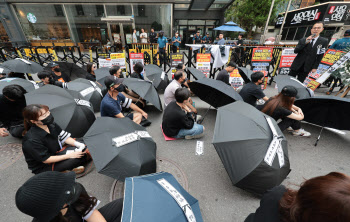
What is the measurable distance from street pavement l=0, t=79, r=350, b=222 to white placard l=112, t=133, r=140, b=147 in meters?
1.07

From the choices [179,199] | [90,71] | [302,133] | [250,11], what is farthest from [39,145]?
[250,11]

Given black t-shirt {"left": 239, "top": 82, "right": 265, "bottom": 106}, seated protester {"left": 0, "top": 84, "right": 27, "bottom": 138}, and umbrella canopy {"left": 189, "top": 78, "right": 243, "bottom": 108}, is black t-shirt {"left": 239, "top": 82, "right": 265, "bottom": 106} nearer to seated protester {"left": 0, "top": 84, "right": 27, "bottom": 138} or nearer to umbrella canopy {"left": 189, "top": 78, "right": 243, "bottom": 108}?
umbrella canopy {"left": 189, "top": 78, "right": 243, "bottom": 108}

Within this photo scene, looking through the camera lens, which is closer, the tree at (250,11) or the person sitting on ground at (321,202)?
the person sitting on ground at (321,202)

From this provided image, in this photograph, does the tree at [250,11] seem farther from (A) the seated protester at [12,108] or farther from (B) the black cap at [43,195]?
(B) the black cap at [43,195]

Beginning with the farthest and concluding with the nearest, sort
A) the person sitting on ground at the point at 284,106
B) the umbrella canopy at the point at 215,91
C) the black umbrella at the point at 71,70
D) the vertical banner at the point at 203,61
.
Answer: the vertical banner at the point at 203,61 < the black umbrella at the point at 71,70 < the umbrella canopy at the point at 215,91 < the person sitting on ground at the point at 284,106

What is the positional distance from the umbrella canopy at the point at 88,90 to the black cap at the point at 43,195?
384 centimetres

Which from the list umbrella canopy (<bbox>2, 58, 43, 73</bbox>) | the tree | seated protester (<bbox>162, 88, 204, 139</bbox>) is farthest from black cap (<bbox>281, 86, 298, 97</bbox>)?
the tree

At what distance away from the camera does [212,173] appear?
3.05 metres

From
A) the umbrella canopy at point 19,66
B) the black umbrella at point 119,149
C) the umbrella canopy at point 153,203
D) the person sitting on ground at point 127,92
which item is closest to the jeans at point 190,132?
the black umbrella at point 119,149

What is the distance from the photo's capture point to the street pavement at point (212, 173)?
7.98ft

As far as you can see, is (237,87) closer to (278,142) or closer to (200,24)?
(278,142)

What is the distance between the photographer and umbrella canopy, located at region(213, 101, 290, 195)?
2.16 metres

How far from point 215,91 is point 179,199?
318cm

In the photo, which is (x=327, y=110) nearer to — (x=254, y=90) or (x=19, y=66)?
(x=254, y=90)
